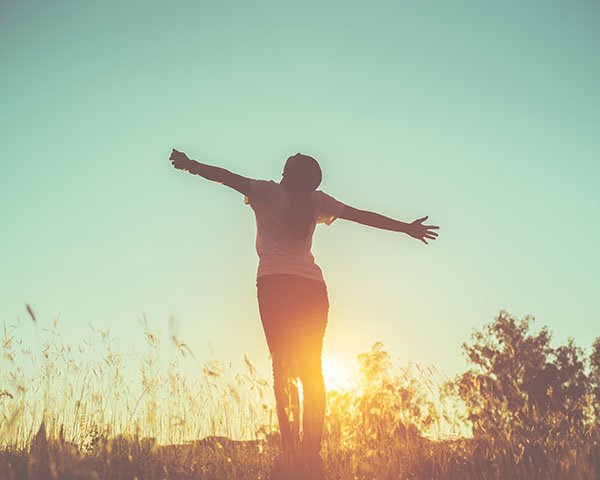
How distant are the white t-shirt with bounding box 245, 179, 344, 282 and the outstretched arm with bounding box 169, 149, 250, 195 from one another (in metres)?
0.07

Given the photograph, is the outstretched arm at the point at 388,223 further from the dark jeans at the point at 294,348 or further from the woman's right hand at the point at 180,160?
the woman's right hand at the point at 180,160

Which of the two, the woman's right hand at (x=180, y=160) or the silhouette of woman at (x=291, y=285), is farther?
the woman's right hand at (x=180, y=160)

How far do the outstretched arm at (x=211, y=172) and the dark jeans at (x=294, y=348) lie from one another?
0.72 m

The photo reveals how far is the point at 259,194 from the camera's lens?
3535 millimetres

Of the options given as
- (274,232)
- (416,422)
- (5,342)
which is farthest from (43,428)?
(416,422)

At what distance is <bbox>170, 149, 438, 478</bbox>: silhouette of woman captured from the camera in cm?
332

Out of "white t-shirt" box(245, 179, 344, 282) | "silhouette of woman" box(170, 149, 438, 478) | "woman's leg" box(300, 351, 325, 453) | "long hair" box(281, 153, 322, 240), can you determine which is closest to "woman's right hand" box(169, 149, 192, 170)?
"silhouette of woman" box(170, 149, 438, 478)

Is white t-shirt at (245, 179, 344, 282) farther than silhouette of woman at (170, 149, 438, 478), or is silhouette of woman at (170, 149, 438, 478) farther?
white t-shirt at (245, 179, 344, 282)

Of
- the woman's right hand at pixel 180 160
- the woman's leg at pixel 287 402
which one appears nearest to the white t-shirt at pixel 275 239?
the woman's right hand at pixel 180 160

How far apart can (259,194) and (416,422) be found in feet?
8.05

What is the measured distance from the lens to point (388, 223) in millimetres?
4160

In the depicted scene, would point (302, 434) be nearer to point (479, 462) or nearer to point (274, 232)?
point (479, 462)

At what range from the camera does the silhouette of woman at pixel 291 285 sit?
10.9ft

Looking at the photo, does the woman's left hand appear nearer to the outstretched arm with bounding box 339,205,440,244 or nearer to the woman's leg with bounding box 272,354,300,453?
the outstretched arm with bounding box 339,205,440,244
